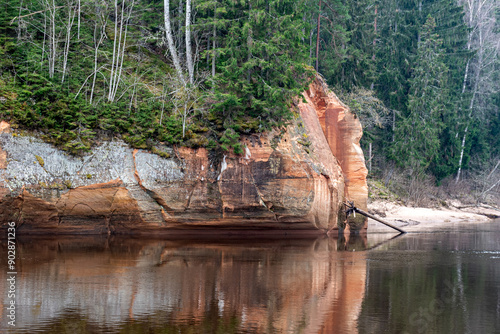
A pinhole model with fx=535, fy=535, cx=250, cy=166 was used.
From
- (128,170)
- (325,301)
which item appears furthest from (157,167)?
(325,301)

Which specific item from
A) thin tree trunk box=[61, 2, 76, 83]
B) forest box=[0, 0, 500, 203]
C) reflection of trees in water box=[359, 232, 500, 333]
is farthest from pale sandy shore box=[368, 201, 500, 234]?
thin tree trunk box=[61, 2, 76, 83]

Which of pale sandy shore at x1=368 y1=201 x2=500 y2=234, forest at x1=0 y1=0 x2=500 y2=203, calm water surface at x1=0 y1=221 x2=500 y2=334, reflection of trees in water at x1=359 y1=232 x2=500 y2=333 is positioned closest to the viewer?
calm water surface at x1=0 y1=221 x2=500 y2=334

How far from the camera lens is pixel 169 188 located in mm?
24062

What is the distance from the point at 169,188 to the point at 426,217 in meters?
19.9

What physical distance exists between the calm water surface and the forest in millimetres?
5779

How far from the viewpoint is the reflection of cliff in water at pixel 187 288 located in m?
10.2

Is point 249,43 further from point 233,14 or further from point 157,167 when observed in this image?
point 157,167

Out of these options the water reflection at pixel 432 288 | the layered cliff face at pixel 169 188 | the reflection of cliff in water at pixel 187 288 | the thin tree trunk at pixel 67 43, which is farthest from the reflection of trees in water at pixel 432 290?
the thin tree trunk at pixel 67 43

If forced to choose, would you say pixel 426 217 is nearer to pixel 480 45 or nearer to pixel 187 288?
pixel 480 45

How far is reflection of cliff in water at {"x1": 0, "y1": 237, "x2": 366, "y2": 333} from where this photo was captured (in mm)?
10164

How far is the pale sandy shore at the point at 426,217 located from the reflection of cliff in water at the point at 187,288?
12322 millimetres

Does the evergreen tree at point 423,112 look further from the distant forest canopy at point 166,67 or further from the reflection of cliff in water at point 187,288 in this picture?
the reflection of cliff in water at point 187,288

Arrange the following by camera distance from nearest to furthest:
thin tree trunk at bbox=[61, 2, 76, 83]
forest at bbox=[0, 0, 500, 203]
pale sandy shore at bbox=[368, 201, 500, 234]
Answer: forest at bbox=[0, 0, 500, 203] → thin tree trunk at bbox=[61, 2, 76, 83] → pale sandy shore at bbox=[368, 201, 500, 234]

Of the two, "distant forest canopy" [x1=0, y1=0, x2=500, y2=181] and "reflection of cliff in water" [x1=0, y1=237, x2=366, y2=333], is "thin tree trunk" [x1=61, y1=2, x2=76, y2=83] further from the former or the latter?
"reflection of cliff in water" [x1=0, y1=237, x2=366, y2=333]
